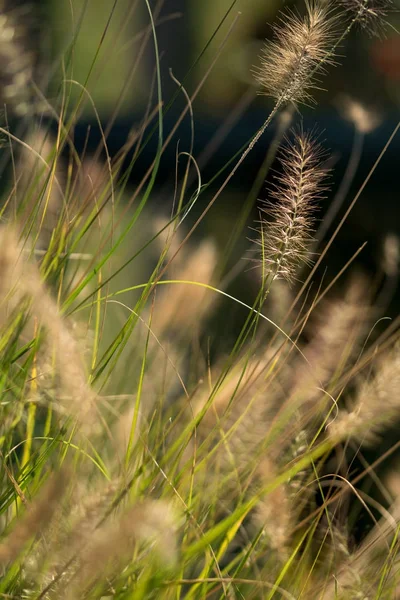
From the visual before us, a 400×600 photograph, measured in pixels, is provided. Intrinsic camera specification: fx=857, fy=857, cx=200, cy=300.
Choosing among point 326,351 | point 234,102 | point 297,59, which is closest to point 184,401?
point 326,351

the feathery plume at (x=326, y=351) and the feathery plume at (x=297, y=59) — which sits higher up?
the feathery plume at (x=297, y=59)

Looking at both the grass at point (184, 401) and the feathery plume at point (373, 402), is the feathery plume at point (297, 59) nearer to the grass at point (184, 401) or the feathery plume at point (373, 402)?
the grass at point (184, 401)

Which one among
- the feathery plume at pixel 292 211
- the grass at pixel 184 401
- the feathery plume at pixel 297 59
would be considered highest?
the feathery plume at pixel 297 59

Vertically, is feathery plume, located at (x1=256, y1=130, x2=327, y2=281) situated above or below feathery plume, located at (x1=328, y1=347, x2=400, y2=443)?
above

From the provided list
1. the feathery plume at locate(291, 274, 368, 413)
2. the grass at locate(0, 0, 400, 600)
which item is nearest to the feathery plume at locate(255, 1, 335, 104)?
the grass at locate(0, 0, 400, 600)

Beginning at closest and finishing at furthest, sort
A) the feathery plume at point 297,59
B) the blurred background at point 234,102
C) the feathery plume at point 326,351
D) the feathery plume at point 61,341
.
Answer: the feathery plume at point 61,341 → the feathery plume at point 297,59 → the feathery plume at point 326,351 → the blurred background at point 234,102

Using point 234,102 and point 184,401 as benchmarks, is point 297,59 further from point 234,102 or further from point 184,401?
point 234,102

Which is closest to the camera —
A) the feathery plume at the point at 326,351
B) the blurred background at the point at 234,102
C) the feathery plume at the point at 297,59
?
the feathery plume at the point at 297,59

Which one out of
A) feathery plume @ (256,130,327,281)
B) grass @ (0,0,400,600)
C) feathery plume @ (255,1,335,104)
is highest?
feathery plume @ (255,1,335,104)

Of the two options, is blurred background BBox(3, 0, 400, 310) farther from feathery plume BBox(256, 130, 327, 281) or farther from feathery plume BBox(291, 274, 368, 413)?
feathery plume BBox(256, 130, 327, 281)

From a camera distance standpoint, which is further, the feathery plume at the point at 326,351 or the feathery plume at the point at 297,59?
the feathery plume at the point at 326,351

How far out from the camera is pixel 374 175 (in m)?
1.31

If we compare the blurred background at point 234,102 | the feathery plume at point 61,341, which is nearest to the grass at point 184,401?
the feathery plume at point 61,341

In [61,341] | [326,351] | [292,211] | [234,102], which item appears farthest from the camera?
[234,102]
